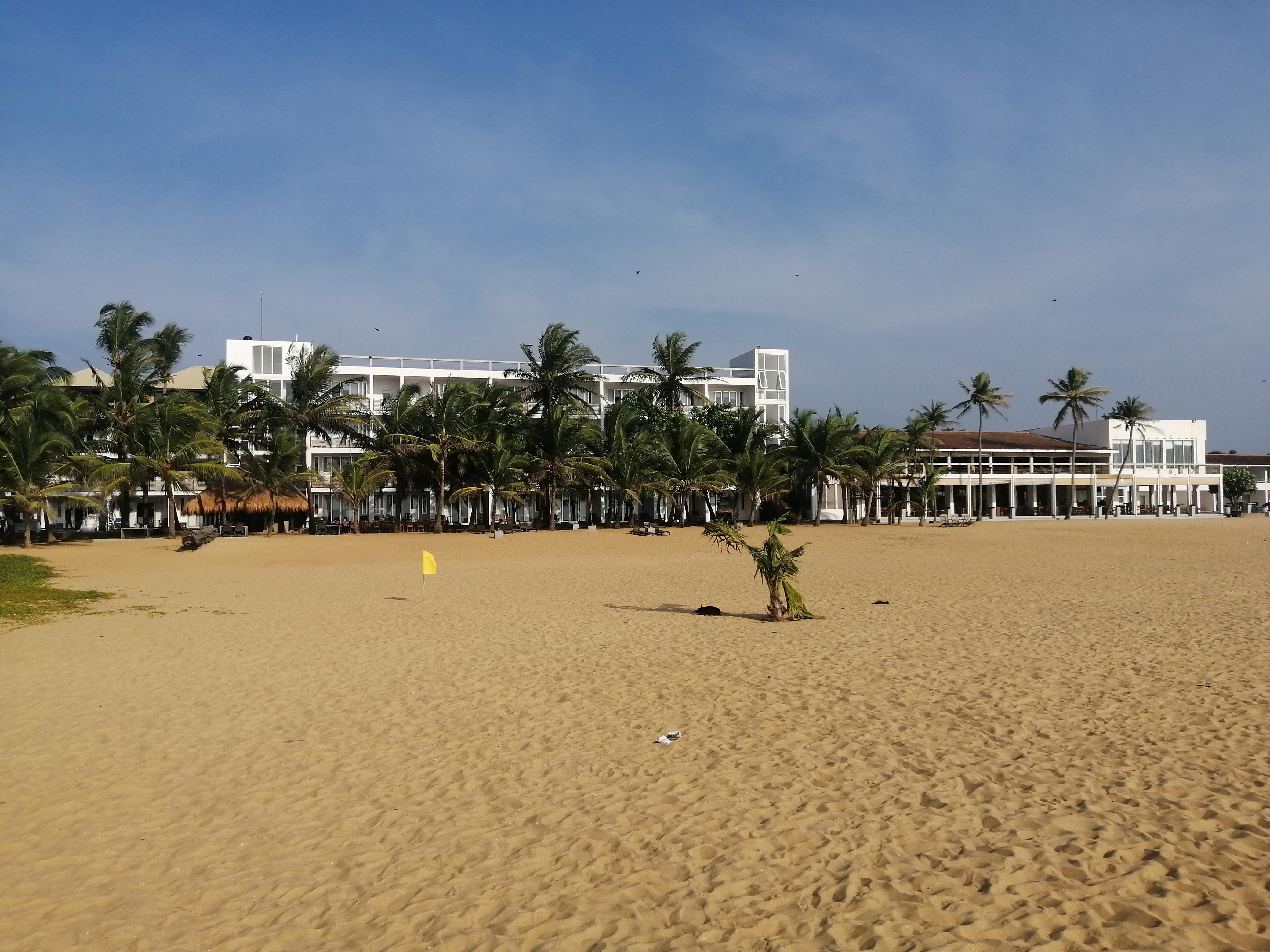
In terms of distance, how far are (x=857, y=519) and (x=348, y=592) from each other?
122ft

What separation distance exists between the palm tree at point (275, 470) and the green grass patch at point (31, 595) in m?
14.6

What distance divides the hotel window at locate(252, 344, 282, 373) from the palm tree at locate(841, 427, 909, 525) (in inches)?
1246

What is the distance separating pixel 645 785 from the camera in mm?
6082

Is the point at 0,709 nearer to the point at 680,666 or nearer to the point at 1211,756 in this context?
the point at 680,666

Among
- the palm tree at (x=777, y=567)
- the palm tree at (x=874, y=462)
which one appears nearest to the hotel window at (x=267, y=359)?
the palm tree at (x=874, y=462)

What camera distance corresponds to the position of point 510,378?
169 ft

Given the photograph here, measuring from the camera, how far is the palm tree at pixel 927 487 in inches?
1818

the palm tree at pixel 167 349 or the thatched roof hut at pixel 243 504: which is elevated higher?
the palm tree at pixel 167 349

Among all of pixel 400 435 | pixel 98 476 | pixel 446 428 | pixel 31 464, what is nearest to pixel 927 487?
pixel 446 428

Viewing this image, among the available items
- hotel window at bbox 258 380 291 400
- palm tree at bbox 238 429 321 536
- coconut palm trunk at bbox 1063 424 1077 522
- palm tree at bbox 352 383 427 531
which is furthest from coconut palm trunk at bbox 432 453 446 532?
coconut palm trunk at bbox 1063 424 1077 522

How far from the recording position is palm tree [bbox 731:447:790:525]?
132ft

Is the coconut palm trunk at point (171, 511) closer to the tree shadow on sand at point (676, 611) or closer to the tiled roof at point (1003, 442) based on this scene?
the tree shadow on sand at point (676, 611)

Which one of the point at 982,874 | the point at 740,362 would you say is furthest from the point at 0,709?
the point at 740,362

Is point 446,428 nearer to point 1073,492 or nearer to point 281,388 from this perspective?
point 281,388
